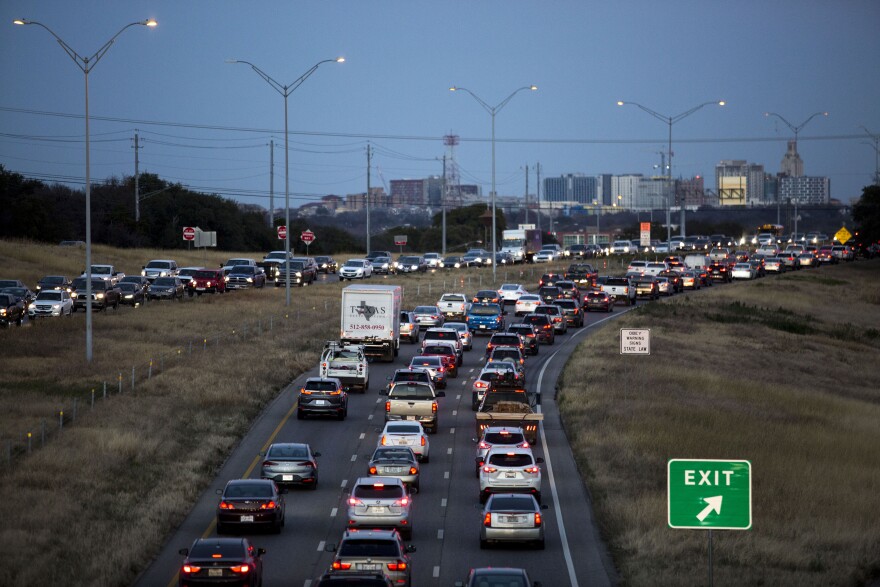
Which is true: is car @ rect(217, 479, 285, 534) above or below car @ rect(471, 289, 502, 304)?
below

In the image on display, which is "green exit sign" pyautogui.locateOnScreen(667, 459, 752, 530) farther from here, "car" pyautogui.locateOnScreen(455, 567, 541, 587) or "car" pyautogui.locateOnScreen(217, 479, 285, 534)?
"car" pyautogui.locateOnScreen(217, 479, 285, 534)

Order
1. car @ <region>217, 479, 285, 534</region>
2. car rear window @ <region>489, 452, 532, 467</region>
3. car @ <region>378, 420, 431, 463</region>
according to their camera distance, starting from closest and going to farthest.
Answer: car @ <region>217, 479, 285, 534</region>, car rear window @ <region>489, 452, 532, 467</region>, car @ <region>378, 420, 431, 463</region>

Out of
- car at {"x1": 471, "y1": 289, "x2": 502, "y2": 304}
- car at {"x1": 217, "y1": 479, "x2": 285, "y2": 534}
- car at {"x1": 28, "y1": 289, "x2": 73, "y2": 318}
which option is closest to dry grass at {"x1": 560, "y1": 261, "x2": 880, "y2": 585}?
car at {"x1": 471, "y1": 289, "x2": 502, "y2": 304}

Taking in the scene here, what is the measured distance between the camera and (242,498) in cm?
2639

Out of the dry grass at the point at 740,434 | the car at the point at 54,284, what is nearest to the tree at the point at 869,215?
the dry grass at the point at 740,434

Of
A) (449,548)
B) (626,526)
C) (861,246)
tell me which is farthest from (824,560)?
(861,246)

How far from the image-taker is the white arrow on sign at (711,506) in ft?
53.2

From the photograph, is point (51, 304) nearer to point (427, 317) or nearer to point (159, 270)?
point (427, 317)

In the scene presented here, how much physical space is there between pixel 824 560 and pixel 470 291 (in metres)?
64.1

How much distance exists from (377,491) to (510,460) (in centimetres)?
455

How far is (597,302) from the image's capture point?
7881 centimetres

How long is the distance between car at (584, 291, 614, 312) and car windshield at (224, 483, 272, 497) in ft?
177

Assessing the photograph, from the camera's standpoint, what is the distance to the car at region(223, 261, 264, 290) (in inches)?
3371

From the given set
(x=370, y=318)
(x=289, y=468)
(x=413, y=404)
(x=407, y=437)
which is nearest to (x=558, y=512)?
(x=407, y=437)
